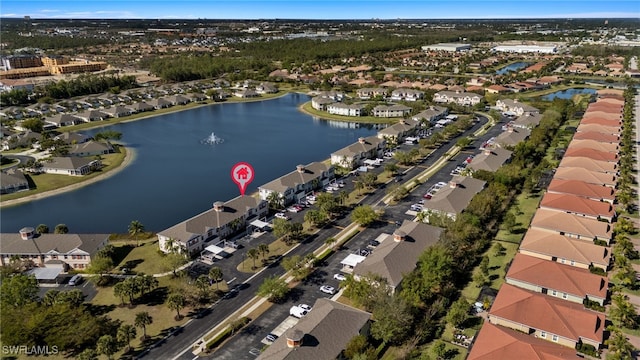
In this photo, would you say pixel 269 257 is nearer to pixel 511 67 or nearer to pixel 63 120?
pixel 63 120

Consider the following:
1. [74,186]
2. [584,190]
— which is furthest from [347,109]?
[74,186]

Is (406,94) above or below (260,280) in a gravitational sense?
above

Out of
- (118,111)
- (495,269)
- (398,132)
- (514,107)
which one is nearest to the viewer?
(495,269)

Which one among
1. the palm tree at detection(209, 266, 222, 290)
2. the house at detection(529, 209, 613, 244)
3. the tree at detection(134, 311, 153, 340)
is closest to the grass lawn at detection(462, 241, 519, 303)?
the house at detection(529, 209, 613, 244)

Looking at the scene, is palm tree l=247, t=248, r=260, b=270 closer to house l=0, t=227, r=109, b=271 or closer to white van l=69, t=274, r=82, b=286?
house l=0, t=227, r=109, b=271

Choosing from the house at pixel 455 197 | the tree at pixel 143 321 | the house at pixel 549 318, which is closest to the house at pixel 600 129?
the house at pixel 455 197

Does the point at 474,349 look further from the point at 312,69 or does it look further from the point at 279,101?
the point at 312,69

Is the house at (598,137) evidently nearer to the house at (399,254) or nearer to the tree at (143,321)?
the house at (399,254)
